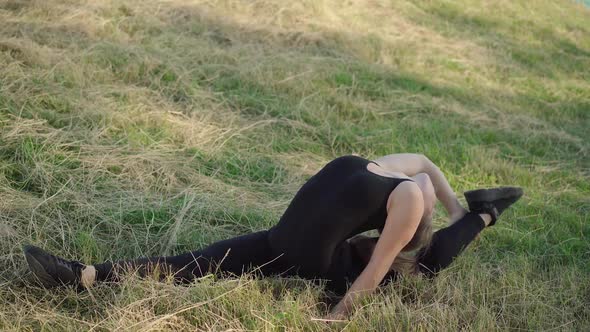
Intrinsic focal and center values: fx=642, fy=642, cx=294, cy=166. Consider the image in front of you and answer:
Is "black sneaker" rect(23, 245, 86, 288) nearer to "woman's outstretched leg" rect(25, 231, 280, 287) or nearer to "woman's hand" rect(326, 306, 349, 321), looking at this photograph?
"woman's outstretched leg" rect(25, 231, 280, 287)

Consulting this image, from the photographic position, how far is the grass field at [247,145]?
273cm

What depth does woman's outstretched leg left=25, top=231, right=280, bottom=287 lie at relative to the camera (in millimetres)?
2695

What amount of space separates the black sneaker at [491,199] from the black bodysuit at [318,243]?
1.07 ft

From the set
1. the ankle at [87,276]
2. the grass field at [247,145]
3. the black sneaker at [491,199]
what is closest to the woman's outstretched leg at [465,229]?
the black sneaker at [491,199]

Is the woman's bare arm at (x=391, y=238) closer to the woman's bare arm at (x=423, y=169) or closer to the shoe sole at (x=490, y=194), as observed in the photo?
the woman's bare arm at (x=423, y=169)

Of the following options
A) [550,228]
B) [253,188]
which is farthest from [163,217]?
[550,228]

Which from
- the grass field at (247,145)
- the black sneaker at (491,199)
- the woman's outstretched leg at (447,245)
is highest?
the black sneaker at (491,199)

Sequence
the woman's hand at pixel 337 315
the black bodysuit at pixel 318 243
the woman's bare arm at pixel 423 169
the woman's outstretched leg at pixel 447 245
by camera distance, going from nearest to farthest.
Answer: the woman's hand at pixel 337 315
the black bodysuit at pixel 318 243
the woman's outstretched leg at pixel 447 245
the woman's bare arm at pixel 423 169

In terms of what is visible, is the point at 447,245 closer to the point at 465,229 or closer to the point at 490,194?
the point at 465,229

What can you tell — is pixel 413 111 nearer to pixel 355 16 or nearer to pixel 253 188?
pixel 253 188

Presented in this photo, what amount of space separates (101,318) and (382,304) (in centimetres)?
115

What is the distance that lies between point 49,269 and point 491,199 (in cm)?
212

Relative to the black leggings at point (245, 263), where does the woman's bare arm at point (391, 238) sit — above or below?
above

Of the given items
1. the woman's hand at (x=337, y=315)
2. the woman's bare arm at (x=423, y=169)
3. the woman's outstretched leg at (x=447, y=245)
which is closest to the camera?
the woman's hand at (x=337, y=315)
